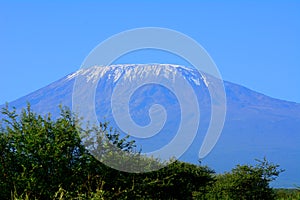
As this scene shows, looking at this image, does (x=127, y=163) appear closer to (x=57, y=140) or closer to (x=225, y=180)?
(x=57, y=140)

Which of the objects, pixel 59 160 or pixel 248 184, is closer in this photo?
pixel 59 160

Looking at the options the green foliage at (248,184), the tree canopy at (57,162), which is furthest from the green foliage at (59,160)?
the green foliage at (248,184)

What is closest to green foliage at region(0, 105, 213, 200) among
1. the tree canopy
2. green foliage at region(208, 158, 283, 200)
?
the tree canopy

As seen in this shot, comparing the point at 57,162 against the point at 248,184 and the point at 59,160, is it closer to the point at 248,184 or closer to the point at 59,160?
the point at 59,160

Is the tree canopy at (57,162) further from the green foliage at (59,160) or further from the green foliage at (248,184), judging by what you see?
the green foliage at (248,184)

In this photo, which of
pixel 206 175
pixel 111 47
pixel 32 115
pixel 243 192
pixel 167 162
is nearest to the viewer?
pixel 32 115

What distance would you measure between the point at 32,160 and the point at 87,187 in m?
2.36

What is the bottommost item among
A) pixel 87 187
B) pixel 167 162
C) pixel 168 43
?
pixel 87 187

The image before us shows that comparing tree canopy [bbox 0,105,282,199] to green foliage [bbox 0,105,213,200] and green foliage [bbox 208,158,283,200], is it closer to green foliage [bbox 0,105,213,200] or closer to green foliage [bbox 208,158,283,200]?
green foliage [bbox 0,105,213,200]

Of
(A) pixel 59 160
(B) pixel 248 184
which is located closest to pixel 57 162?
(A) pixel 59 160

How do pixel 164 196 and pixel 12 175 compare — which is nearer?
pixel 12 175

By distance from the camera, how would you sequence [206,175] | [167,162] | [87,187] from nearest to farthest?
[87,187]
[167,162]
[206,175]

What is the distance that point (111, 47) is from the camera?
32969 millimetres

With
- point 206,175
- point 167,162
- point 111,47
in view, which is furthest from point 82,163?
point 206,175
